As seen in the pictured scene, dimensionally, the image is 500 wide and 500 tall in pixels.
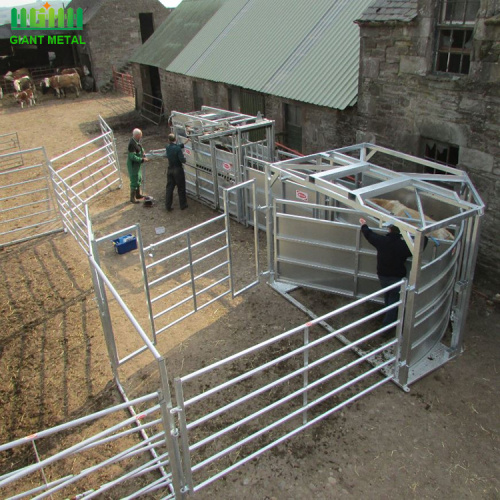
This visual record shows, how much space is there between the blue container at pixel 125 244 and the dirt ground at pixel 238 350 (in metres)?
0.24

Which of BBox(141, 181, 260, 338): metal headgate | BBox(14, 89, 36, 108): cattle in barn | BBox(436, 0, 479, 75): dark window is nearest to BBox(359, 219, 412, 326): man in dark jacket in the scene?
BBox(141, 181, 260, 338): metal headgate

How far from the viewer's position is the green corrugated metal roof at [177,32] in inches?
819

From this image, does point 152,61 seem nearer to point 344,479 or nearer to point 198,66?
point 198,66

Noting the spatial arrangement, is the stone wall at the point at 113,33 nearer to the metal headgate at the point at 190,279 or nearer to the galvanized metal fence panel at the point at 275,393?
the metal headgate at the point at 190,279

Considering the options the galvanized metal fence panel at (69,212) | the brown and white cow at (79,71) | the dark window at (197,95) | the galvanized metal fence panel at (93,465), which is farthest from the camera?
the brown and white cow at (79,71)

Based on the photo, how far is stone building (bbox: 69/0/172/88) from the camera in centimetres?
2969

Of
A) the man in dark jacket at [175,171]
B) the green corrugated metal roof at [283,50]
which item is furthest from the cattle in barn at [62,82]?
the man in dark jacket at [175,171]

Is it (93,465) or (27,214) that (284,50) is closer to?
(27,214)

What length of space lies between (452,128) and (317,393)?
5.51 metres

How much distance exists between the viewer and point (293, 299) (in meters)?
8.84

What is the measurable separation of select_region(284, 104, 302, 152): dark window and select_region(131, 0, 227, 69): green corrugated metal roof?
334 inches

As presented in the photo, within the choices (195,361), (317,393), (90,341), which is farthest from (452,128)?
(90,341)

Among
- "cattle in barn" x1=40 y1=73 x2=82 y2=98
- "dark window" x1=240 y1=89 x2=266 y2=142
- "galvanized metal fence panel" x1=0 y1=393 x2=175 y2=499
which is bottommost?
"galvanized metal fence panel" x1=0 y1=393 x2=175 y2=499

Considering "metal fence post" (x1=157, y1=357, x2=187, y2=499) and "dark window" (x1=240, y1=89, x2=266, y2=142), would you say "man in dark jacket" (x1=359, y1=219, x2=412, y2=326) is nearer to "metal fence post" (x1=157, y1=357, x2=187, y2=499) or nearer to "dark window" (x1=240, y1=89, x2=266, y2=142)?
"metal fence post" (x1=157, y1=357, x2=187, y2=499)
